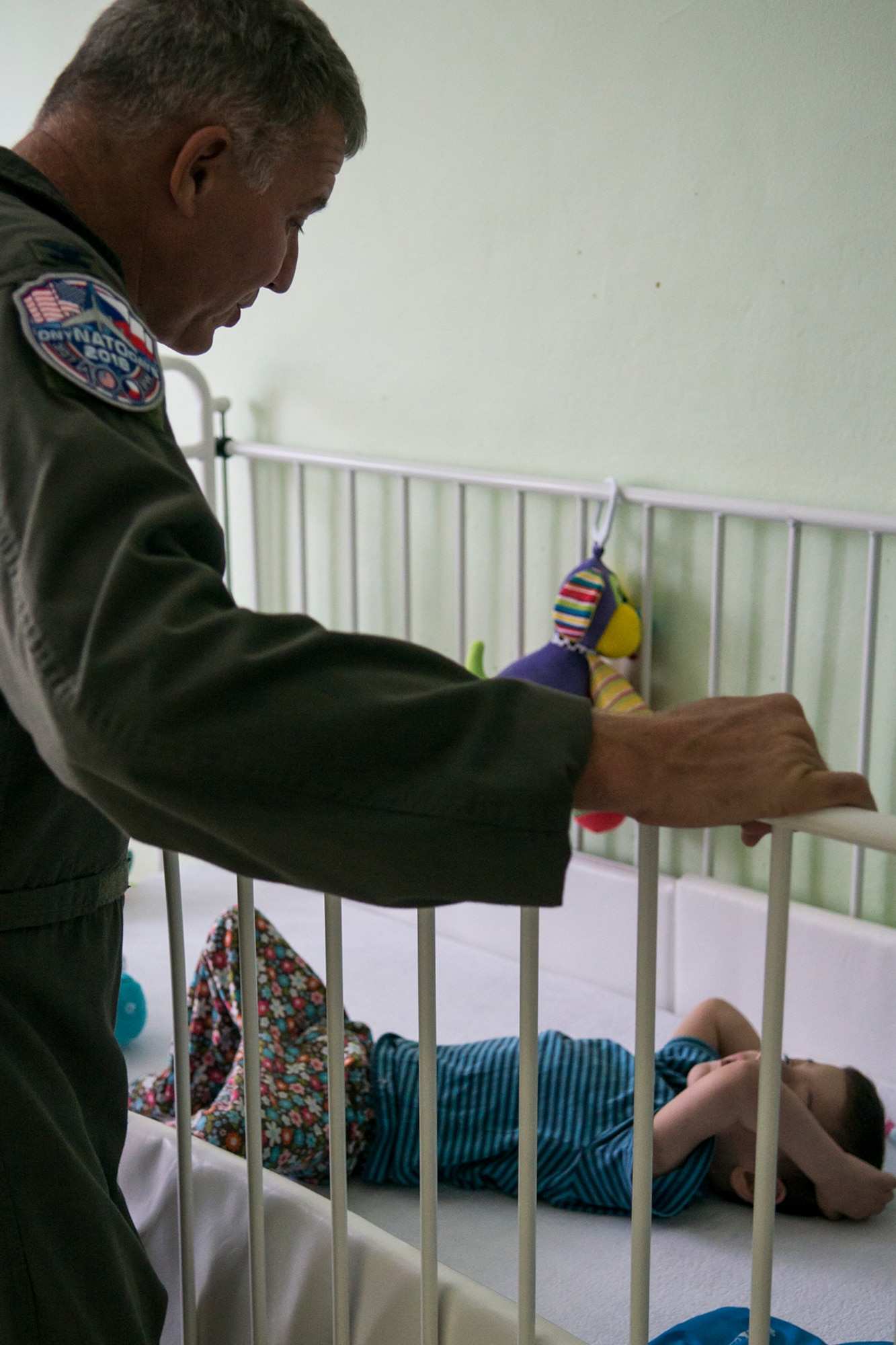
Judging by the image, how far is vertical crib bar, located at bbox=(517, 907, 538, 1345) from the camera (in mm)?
793

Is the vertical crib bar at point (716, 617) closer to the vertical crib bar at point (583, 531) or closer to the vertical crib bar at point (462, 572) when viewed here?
the vertical crib bar at point (583, 531)

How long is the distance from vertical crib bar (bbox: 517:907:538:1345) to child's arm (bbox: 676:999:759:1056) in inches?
36.6

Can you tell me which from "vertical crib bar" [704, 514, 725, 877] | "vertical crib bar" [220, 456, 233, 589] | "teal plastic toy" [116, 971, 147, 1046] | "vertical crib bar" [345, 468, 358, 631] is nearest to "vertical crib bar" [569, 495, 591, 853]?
"vertical crib bar" [704, 514, 725, 877]

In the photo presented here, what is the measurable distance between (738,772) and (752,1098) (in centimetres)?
97

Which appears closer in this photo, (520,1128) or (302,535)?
(520,1128)

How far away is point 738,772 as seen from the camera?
25.3 inches

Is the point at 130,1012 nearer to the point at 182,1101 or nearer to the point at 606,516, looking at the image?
the point at 182,1101

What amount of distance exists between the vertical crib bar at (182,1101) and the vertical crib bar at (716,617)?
3.58 feet

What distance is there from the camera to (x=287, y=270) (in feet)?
2.96

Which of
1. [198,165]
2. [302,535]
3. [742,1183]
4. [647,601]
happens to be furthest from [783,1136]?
[302,535]

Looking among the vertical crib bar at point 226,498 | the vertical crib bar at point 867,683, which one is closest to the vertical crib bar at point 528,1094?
the vertical crib bar at point 867,683

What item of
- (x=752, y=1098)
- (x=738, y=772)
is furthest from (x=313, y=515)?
(x=738, y=772)

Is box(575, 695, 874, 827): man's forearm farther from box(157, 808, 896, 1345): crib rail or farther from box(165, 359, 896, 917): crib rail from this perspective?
box(165, 359, 896, 917): crib rail

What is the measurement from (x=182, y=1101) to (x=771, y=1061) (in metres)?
0.45
